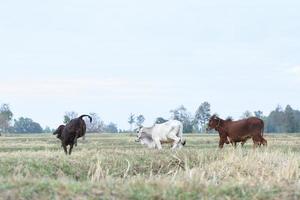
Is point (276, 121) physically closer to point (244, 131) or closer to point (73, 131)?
point (244, 131)

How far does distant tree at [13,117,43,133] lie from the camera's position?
A: 431 ft

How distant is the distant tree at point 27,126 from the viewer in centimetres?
13150

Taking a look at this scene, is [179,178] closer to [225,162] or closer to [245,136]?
[225,162]

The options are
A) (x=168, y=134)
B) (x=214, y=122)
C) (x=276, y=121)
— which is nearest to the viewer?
(x=168, y=134)

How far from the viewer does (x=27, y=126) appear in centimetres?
13288

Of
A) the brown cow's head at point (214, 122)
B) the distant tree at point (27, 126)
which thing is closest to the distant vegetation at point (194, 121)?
the distant tree at point (27, 126)

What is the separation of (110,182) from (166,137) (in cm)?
1548

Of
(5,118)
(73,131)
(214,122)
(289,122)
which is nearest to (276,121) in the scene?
(289,122)

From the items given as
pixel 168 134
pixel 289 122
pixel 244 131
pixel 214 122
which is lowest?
pixel 168 134

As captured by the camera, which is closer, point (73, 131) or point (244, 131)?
point (73, 131)

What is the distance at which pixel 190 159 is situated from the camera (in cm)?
1767

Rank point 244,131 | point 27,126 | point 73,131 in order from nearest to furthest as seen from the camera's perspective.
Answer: point 73,131 → point 244,131 → point 27,126

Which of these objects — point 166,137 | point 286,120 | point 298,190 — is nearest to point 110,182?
point 298,190

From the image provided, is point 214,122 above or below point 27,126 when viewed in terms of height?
below
